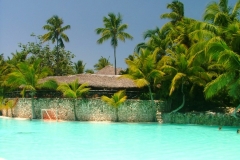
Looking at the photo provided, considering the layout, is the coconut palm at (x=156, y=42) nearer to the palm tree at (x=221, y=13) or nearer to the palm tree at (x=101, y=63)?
the palm tree at (x=221, y=13)

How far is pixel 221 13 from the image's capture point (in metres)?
16.8

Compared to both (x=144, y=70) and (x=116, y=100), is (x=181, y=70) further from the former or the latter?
(x=116, y=100)

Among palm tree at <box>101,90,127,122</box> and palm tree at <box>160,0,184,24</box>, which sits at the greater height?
palm tree at <box>160,0,184,24</box>

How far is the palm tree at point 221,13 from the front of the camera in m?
17.0

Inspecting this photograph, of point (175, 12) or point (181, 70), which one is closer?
point (181, 70)

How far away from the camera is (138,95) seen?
2172 cm

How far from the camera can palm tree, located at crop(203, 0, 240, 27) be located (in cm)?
1700

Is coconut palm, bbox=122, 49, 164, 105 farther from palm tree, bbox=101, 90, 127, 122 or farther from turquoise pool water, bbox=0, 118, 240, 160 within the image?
turquoise pool water, bbox=0, 118, 240, 160

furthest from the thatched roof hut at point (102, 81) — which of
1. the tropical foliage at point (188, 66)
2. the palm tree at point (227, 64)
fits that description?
the palm tree at point (227, 64)

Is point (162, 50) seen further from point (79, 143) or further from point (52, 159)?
point (52, 159)

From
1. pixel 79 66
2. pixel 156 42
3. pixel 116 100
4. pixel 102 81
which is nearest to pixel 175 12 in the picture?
pixel 156 42

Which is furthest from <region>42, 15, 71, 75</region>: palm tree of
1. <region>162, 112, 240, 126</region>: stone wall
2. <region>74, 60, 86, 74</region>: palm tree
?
<region>162, 112, 240, 126</region>: stone wall

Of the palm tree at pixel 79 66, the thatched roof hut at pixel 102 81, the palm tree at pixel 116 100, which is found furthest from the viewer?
the palm tree at pixel 79 66

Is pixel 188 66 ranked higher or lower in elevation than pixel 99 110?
higher
